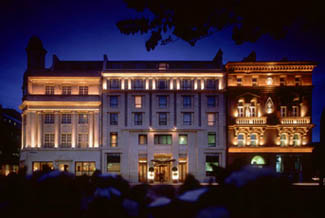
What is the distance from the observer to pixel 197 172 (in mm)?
42438

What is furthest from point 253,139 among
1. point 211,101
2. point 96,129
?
point 96,129

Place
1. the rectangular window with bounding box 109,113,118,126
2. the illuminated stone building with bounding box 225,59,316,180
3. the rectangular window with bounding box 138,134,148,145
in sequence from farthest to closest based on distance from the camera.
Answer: the rectangular window with bounding box 109,113,118,126 → the rectangular window with bounding box 138,134,148,145 → the illuminated stone building with bounding box 225,59,316,180

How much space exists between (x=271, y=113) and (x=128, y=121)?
64.8 feet

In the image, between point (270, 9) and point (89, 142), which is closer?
point (270, 9)

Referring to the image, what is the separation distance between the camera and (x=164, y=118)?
4394cm

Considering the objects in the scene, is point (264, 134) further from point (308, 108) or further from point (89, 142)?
point (89, 142)

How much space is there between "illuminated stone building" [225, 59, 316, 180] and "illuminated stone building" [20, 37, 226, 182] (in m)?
1.93

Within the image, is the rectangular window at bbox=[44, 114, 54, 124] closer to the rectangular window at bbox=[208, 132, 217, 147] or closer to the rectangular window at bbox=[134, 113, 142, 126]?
the rectangular window at bbox=[134, 113, 142, 126]

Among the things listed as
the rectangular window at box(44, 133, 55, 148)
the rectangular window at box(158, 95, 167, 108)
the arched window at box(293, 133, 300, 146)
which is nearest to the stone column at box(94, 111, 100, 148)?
the rectangular window at box(44, 133, 55, 148)

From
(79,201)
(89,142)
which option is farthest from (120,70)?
(79,201)

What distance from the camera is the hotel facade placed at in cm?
4266

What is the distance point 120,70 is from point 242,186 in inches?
1588

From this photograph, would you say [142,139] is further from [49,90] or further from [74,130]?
[49,90]

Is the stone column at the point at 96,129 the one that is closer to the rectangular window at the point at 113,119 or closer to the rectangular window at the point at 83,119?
the rectangular window at the point at 83,119
